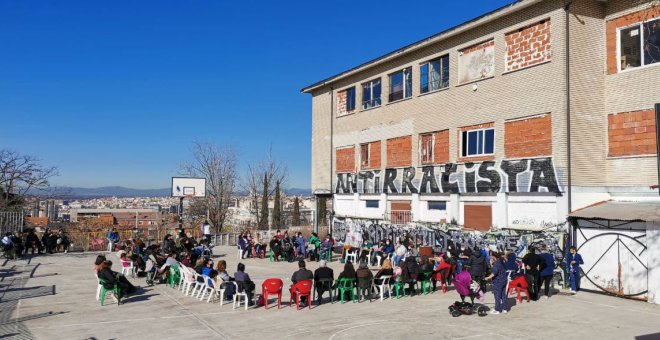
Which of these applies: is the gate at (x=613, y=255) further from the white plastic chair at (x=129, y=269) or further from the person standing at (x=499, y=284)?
the white plastic chair at (x=129, y=269)

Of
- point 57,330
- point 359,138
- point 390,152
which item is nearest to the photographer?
point 57,330

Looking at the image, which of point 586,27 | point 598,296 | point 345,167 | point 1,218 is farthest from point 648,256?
point 1,218

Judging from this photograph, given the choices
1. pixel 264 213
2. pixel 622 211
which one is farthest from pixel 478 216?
pixel 264 213

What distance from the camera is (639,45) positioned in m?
20.0

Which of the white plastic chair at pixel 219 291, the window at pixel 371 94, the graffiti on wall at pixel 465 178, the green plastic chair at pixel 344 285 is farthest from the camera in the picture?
the window at pixel 371 94

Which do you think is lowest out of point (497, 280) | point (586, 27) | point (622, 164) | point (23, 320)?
point (23, 320)

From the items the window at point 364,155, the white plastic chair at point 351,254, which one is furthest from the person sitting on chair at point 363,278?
the window at point 364,155

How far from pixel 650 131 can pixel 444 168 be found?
30.9 ft

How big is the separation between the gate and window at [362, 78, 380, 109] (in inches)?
629

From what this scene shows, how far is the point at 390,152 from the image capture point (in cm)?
3114

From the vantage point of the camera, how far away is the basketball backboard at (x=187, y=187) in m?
46.8

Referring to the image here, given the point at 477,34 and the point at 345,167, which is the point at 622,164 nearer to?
the point at 477,34

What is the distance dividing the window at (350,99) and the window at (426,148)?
26.5ft

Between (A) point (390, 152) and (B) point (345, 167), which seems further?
(B) point (345, 167)
